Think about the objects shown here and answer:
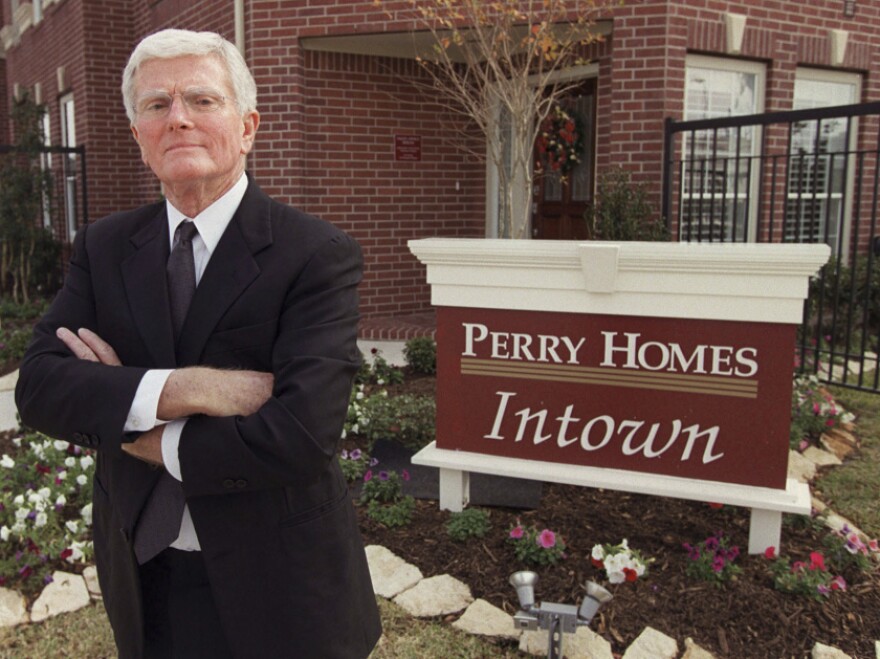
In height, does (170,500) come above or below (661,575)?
above

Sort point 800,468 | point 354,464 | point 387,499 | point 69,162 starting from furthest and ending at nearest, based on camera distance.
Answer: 1. point 69,162
2. point 800,468
3. point 354,464
4. point 387,499

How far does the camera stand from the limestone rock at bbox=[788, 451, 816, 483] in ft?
13.0

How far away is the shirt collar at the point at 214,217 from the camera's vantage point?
5.23ft

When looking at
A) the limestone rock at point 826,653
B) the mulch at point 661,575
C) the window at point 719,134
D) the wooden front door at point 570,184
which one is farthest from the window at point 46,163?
the limestone rock at point 826,653

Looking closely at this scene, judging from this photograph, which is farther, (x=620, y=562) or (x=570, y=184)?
(x=570, y=184)

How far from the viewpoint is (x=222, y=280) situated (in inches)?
60.4

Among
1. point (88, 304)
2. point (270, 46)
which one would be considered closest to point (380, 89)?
point (270, 46)

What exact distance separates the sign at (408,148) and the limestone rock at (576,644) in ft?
20.4

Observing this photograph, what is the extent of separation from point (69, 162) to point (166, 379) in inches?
437

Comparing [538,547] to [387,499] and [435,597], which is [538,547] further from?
[387,499]

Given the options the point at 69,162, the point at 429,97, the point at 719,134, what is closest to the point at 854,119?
the point at 719,134

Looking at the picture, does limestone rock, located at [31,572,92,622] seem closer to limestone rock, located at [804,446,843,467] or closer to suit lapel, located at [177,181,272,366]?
suit lapel, located at [177,181,272,366]

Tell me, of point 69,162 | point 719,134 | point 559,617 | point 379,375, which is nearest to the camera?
point 559,617

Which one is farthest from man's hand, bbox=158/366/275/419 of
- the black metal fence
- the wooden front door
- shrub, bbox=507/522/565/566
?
the wooden front door
